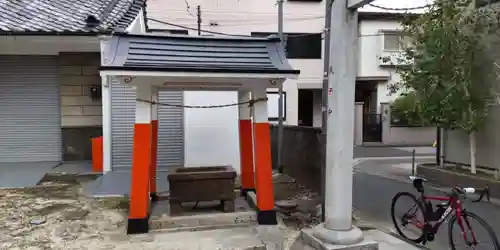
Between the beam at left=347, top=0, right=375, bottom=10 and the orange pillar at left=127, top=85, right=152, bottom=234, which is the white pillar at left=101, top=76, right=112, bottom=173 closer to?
the orange pillar at left=127, top=85, right=152, bottom=234

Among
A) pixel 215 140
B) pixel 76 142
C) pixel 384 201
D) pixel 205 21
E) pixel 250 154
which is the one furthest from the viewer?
pixel 205 21

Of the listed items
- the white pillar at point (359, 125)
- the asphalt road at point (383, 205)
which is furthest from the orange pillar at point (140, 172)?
the white pillar at point (359, 125)

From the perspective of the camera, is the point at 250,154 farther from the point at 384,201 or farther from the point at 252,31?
the point at 252,31

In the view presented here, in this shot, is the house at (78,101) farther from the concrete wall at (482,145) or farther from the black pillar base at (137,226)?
the concrete wall at (482,145)

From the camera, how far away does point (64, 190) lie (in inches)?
368

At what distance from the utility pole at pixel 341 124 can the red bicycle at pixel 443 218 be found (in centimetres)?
178

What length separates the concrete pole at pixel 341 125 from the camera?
4.54 m

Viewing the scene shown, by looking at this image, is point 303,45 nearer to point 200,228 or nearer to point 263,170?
point 263,170

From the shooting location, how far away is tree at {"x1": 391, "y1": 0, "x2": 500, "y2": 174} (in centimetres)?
922

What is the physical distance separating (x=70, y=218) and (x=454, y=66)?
9.33 metres

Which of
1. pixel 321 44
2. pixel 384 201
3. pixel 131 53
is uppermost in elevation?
pixel 321 44

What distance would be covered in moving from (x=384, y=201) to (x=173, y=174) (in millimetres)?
5172

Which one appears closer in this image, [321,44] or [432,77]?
[432,77]

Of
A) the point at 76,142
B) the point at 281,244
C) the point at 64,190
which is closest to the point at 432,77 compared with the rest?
the point at 281,244
